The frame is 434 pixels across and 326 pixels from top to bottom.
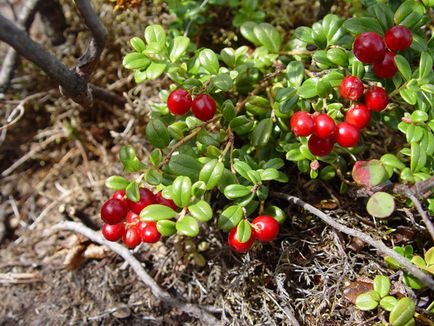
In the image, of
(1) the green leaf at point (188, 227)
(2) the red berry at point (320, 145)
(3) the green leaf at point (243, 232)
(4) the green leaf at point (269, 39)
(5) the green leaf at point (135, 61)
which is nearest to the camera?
(1) the green leaf at point (188, 227)

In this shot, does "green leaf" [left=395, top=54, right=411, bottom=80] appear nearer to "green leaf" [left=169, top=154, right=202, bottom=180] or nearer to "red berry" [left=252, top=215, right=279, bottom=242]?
"red berry" [left=252, top=215, right=279, bottom=242]

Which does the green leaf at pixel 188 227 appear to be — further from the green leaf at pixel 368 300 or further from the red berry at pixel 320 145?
the green leaf at pixel 368 300

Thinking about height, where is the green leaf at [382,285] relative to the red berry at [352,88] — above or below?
below

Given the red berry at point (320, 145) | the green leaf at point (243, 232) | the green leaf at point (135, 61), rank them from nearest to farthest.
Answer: the green leaf at point (243, 232)
the red berry at point (320, 145)
the green leaf at point (135, 61)

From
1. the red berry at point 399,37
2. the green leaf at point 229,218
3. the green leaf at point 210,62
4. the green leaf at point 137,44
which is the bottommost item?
the green leaf at point 229,218

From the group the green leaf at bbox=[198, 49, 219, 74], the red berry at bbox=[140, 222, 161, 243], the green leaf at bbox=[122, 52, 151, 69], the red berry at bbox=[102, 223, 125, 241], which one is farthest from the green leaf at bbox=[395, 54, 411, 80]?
the red berry at bbox=[102, 223, 125, 241]

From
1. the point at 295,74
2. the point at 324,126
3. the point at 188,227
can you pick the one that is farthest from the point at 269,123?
the point at 188,227

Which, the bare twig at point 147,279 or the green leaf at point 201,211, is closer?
the green leaf at point 201,211

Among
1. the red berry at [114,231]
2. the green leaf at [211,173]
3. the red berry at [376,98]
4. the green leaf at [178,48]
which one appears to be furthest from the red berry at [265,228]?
the green leaf at [178,48]
